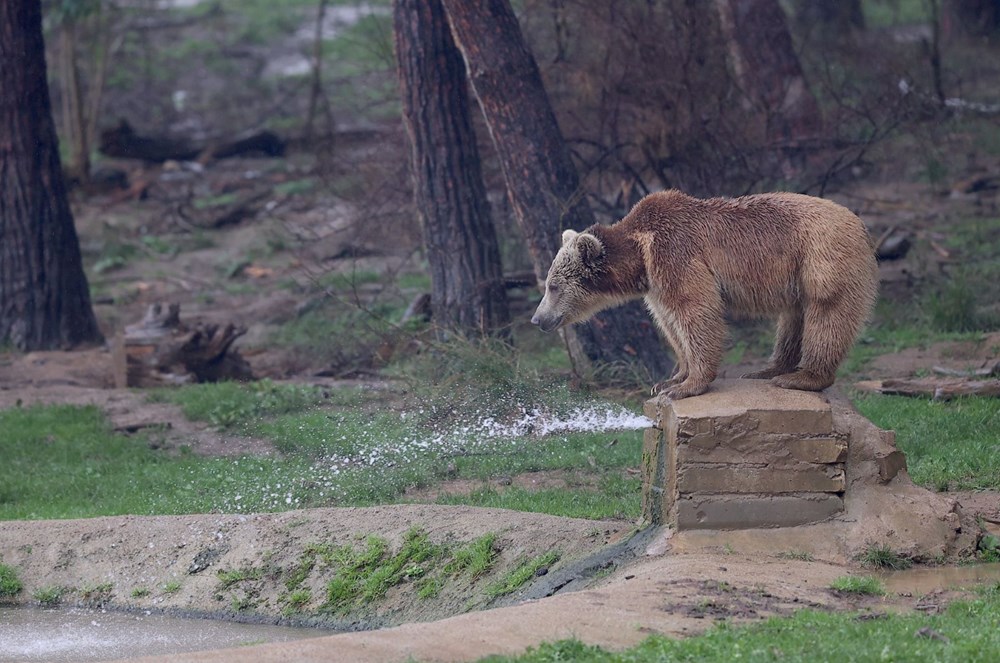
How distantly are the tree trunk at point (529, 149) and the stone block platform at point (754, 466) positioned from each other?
5125 millimetres

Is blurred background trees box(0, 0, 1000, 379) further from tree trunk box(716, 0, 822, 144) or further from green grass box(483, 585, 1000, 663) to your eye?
green grass box(483, 585, 1000, 663)

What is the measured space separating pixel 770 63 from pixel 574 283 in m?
9.54

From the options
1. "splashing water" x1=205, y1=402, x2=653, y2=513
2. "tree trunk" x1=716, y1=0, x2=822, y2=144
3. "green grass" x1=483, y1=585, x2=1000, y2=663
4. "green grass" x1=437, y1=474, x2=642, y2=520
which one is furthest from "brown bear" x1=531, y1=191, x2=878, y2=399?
"tree trunk" x1=716, y1=0, x2=822, y2=144

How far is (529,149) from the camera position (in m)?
12.5

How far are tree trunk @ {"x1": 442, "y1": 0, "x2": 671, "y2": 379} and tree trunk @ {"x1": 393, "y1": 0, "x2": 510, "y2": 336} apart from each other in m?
1.25

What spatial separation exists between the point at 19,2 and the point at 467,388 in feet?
28.4

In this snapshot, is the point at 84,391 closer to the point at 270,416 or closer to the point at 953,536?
the point at 270,416

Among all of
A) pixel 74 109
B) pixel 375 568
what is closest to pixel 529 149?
pixel 375 568

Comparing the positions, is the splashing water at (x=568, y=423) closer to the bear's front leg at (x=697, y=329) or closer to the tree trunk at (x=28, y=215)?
the bear's front leg at (x=697, y=329)

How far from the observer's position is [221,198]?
2362 cm

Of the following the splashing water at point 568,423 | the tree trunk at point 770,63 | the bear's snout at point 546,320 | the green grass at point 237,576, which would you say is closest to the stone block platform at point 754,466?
the bear's snout at point 546,320

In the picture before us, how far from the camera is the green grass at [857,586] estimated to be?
21.1 ft

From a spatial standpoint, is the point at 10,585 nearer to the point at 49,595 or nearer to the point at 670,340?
the point at 49,595

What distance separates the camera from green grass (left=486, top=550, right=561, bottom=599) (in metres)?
7.38
